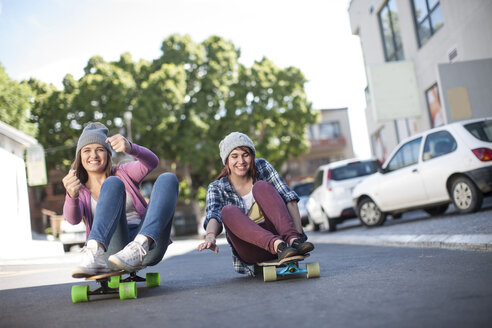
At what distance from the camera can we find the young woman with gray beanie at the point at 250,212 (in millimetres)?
4359

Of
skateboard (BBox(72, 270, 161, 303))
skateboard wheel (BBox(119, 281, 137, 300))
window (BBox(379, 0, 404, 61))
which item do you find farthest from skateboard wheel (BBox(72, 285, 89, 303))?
window (BBox(379, 0, 404, 61))

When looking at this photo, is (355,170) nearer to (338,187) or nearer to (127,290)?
(338,187)

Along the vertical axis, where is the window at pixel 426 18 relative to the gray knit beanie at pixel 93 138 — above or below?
above

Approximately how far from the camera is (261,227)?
452 centimetres

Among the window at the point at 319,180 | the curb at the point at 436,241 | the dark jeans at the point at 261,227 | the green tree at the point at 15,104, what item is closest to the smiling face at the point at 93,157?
the dark jeans at the point at 261,227

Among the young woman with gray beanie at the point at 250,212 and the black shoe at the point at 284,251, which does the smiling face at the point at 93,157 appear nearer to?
the young woman with gray beanie at the point at 250,212

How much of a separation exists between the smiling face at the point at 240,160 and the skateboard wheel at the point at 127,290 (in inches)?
53.8

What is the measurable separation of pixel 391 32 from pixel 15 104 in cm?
2268

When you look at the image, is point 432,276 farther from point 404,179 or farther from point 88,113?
point 88,113

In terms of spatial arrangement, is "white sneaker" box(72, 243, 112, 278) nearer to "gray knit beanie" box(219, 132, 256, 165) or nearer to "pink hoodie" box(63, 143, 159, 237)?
"pink hoodie" box(63, 143, 159, 237)

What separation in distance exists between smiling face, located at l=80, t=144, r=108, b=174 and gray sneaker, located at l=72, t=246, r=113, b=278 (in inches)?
34.8

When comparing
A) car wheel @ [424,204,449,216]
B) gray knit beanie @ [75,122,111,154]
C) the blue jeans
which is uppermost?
gray knit beanie @ [75,122,111,154]

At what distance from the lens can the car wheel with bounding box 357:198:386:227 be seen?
12.4 m

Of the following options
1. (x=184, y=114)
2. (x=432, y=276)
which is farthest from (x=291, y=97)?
(x=432, y=276)
